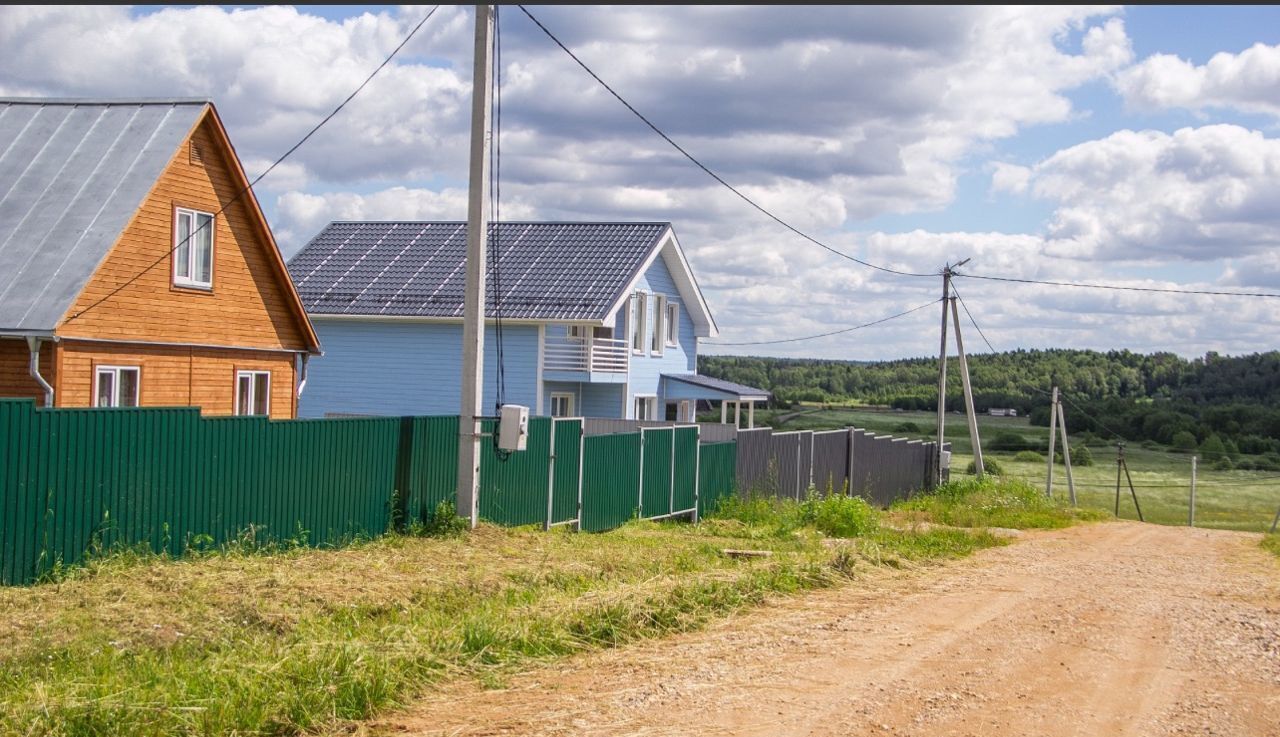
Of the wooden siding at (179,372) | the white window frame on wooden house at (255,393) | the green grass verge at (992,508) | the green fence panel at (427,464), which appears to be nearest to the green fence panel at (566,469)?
the green fence panel at (427,464)

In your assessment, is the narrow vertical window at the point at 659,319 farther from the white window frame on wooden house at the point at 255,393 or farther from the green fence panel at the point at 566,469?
the green fence panel at the point at 566,469

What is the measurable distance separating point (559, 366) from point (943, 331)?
934 cm

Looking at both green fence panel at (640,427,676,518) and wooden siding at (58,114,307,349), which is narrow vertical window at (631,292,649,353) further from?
green fence panel at (640,427,676,518)

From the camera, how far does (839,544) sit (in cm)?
1650

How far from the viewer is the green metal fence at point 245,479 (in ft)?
34.4

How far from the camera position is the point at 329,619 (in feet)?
31.5

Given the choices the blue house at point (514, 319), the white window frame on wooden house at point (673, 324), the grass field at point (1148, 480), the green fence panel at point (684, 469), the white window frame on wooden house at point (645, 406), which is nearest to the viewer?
the green fence panel at point (684, 469)

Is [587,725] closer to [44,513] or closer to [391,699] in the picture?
[391,699]

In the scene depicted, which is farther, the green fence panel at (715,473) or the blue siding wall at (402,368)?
the blue siding wall at (402,368)

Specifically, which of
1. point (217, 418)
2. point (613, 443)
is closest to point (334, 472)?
point (217, 418)

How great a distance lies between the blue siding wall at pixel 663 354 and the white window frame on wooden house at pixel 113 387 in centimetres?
1524

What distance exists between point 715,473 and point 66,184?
11.2m

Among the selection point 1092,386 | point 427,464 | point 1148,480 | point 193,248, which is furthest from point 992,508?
point 1092,386

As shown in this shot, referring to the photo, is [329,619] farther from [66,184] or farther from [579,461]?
[66,184]
